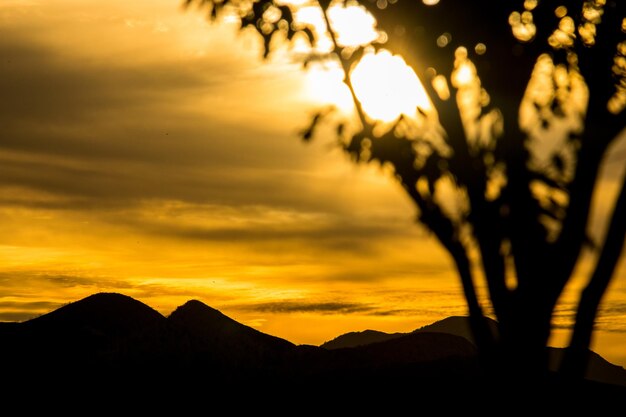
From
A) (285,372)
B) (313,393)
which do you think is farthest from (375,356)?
(313,393)

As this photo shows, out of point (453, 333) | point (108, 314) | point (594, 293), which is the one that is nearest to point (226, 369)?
point (594, 293)

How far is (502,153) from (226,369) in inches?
430

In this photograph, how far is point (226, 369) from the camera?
2127 centimetres

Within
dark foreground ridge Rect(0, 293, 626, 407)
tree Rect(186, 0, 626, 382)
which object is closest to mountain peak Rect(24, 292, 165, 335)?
dark foreground ridge Rect(0, 293, 626, 407)

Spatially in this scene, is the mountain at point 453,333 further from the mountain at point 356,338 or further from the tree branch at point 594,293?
the tree branch at point 594,293

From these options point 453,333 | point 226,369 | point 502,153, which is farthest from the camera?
point 453,333

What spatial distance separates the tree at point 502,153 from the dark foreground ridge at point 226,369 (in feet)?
4.29

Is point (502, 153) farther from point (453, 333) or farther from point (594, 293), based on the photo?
point (453, 333)

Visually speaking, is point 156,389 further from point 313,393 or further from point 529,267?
point 529,267

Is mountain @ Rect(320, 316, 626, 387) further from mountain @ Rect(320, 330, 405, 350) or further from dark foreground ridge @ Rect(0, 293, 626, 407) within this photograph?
dark foreground ridge @ Rect(0, 293, 626, 407)

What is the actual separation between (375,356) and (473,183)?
48.4 feet

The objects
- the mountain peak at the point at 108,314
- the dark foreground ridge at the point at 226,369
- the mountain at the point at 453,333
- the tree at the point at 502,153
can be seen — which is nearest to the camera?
the tree at the point at 502,153

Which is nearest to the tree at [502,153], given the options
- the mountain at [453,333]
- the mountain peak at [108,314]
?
the mountain peak at [108,314]

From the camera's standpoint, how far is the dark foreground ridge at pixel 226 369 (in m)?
18.3
